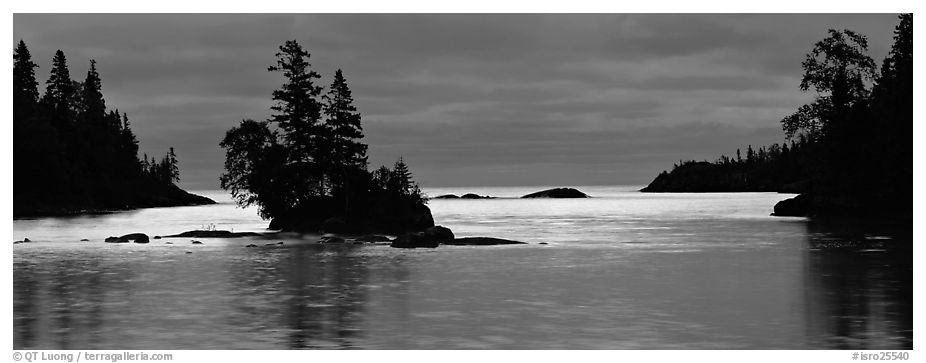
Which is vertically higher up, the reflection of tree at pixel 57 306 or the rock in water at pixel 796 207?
the rock in water at pixel 796 207

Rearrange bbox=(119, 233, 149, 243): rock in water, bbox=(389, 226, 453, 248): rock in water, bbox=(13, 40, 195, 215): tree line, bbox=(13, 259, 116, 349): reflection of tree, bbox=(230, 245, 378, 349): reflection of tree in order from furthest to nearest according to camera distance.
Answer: bbox=(13, 40, 195, 215): tree line
bbox=(119, 233, 149, 243): rock in water
bbox=(389, 226, 453, 248): rock in water
bbox=(230, 245, 378, 349): reflection of tree
bbox=(13, 259, 116, 349): reflection of tree

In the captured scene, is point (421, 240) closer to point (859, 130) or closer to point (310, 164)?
point (310, 164)

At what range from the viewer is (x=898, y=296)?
30625 mm

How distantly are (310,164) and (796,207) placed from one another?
51.0 m

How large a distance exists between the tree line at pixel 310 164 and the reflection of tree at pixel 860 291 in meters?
29.2

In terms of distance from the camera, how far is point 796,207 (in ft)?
340

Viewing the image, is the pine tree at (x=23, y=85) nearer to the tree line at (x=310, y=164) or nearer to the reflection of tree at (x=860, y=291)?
the tree line at (x=310, y=164)

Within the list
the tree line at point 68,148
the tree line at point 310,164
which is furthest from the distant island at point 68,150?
the tree line at point 310,164

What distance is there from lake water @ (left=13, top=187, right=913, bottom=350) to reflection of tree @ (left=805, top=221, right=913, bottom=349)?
0.25 feet

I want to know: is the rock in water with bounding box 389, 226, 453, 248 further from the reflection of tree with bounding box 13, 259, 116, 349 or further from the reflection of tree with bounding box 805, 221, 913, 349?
the reflection of tree with bounding box 805, 221, 913, 349

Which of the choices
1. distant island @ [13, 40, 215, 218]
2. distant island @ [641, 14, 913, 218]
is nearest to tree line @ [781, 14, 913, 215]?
distant island @ [641, 14, 913, 218]

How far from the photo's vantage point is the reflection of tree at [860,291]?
22266mm

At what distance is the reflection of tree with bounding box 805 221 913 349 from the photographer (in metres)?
22.3
